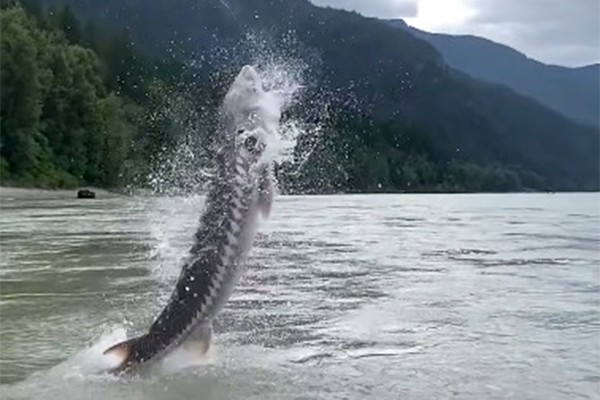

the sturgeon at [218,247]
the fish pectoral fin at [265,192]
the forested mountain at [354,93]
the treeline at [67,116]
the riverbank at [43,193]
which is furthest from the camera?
the forested mountain at [354,93]

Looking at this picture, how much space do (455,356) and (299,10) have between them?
4410 inches

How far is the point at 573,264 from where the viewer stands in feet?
55.3

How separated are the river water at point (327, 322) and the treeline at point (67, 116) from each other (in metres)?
41.1

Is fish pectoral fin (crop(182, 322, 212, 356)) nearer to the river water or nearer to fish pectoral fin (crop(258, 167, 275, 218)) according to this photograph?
the river water

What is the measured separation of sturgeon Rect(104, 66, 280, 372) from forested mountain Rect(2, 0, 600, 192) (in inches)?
1819

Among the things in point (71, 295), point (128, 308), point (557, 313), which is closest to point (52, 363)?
point (128, 308)

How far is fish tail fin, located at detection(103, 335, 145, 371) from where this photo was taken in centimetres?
670

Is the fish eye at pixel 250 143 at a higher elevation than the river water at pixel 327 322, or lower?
higher

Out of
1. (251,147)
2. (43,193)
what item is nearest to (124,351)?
(251,147)

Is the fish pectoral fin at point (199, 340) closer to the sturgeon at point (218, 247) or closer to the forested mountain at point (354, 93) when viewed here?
the sturgeon at point (218, 247)

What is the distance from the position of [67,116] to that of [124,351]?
64052 mm

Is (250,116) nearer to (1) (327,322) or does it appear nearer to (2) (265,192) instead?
(2) (265,192)

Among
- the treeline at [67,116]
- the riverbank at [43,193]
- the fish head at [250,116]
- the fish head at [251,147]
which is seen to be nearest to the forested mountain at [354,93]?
the treeline at [67,116]

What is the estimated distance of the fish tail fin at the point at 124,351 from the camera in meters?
6.70
